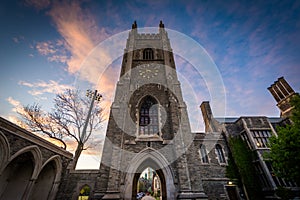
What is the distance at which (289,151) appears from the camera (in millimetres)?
9086

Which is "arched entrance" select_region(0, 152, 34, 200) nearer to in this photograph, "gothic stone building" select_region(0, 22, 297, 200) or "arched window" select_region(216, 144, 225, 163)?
"gothic stone building" select_region(0, 22, 297, 200)

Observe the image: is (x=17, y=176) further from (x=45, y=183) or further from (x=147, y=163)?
(x=147, y=163)

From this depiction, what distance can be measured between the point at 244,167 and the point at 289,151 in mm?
4694

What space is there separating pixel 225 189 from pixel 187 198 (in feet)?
26.6

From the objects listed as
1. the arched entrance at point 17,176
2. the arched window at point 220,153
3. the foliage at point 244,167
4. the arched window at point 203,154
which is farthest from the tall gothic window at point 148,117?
the foliage at point 244,167

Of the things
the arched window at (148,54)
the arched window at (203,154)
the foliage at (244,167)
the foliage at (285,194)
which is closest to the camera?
the foliage at (285,194)

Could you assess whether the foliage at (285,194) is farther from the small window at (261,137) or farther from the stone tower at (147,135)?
the stone tower at (147,135)

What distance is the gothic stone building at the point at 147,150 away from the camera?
7.71 metres

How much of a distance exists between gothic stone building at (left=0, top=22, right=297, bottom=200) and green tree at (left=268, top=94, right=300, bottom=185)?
137 inches

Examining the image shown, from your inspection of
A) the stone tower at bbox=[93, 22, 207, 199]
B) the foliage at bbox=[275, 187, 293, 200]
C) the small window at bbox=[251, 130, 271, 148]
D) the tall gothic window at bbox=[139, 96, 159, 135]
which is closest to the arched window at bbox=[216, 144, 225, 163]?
the small window at bbox=[251, 130, 271, 148]

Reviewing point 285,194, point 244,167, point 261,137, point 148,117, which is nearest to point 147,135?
point 148,117

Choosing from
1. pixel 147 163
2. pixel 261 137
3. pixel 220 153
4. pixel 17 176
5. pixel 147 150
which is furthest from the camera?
pixel 220 153

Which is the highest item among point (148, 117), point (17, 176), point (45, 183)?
point (148, 117)

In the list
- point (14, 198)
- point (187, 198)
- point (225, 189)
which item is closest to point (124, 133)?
point (187, 198)
